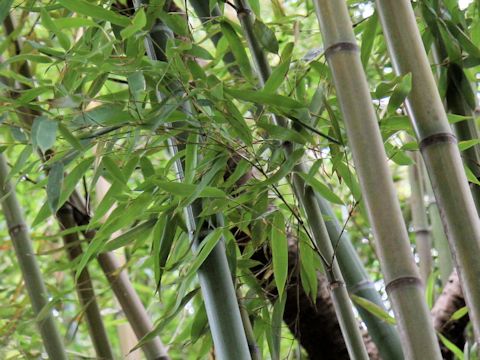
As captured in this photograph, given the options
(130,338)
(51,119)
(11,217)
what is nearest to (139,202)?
(51,119)

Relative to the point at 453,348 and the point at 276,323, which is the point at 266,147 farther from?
the point at 453,348

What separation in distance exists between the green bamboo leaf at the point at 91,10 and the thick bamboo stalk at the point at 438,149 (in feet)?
1.01

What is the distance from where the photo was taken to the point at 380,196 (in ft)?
2.21

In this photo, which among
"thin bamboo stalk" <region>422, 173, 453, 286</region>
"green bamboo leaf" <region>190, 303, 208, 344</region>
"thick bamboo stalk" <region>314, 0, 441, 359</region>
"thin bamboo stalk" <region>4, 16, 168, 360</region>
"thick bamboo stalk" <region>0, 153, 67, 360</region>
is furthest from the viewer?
"thin bamboo stalk" <region>422, 173, 453, 286</region>

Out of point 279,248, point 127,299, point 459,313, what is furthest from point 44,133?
point 459,313

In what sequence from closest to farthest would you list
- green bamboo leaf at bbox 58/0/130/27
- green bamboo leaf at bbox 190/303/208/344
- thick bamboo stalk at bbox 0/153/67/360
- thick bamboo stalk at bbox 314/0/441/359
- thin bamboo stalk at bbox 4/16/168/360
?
thick bamboo stalk at bbox 314/0/441/359 < green bamboo leaf at bbox 58/0/130/27 < green bamboo leaf at bbox 190/303/208/344 < thick bamboo stalk at bbox 0/153/67/360 < thin bamboo stalk at bbox 4/16/168/360

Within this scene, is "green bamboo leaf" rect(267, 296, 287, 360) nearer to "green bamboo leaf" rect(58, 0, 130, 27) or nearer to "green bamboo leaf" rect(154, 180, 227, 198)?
"green bamboo leaf" rect(154, 180, 227, 198)

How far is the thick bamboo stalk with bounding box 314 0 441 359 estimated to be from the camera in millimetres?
646

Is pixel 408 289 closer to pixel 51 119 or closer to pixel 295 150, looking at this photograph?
pixel 295 150

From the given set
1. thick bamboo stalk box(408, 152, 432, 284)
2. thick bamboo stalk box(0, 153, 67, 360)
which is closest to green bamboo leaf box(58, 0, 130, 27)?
thick bamboo stalk box(0, 153, 67, 360)

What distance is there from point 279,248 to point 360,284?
16 centimetres

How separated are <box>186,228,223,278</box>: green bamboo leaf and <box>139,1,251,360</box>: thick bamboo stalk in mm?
20

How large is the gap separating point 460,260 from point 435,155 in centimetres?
10

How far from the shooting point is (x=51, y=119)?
0.82 metres
